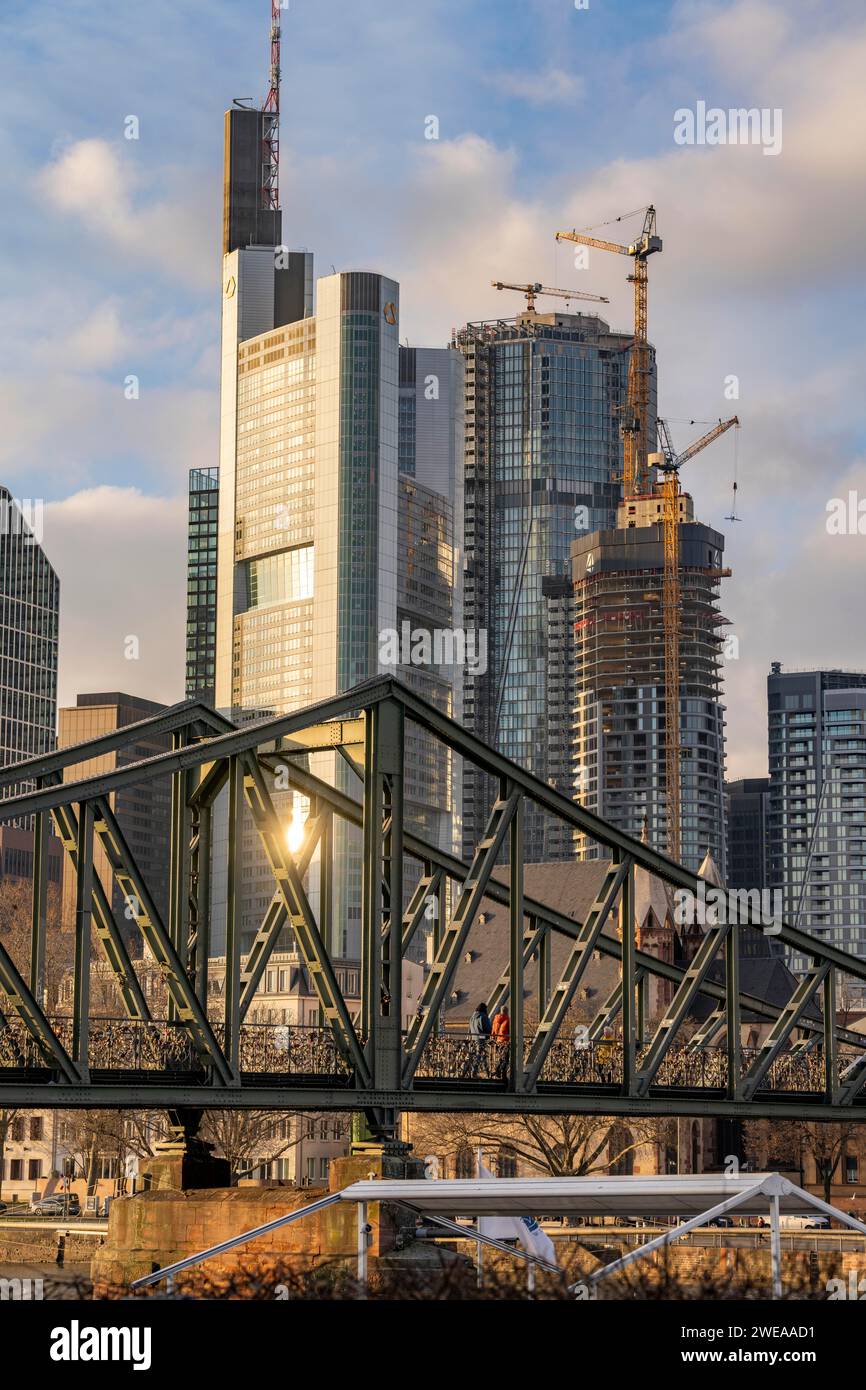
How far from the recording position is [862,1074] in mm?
62094

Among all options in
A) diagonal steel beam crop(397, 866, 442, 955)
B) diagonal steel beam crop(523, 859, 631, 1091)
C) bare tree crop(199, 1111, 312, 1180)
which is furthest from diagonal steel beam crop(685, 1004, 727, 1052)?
bare tree crop(199, 1111, 312, 1180)

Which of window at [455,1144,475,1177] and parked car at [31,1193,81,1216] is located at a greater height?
window at [455,1144,475,1177]

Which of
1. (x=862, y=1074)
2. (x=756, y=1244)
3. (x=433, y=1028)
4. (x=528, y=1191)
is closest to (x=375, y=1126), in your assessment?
(x=433, y=1028)

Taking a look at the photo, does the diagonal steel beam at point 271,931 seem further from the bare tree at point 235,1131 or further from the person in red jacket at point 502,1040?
the bare tree at point 235,1131

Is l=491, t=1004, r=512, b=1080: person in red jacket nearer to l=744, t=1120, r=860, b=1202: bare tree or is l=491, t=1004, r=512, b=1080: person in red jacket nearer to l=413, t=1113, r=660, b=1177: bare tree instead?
l=413, t=1113, r=660, b=1177: bare tree

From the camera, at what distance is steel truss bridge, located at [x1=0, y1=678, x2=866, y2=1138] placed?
42.0 m

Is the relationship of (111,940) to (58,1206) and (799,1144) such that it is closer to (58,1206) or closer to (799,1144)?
(58,1206)

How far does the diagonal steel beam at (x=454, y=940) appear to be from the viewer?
153ft

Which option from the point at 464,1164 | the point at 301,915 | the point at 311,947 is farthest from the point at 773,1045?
the point at 464,1164

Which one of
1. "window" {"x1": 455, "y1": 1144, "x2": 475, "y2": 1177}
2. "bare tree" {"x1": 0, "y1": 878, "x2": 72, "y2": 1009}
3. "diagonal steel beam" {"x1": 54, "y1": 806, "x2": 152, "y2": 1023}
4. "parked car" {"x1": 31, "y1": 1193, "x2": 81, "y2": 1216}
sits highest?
"bare tree" {"x1": 0, "y1": 878, "x2": 72, "y2": 1009}

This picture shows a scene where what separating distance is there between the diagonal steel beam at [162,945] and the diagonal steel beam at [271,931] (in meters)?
1.95

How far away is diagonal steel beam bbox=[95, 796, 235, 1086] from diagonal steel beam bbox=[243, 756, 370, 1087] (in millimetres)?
2465

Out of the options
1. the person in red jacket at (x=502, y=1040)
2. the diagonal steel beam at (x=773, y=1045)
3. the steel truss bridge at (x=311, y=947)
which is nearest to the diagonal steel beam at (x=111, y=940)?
the steel truss bridge at (x=311, y=947)

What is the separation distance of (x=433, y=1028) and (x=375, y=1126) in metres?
2.66
